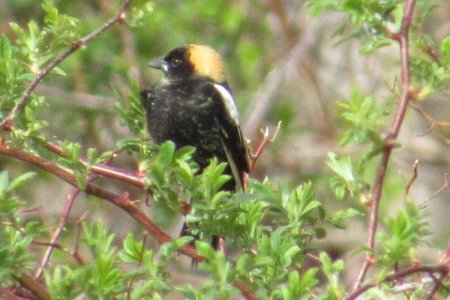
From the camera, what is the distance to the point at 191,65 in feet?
16.7

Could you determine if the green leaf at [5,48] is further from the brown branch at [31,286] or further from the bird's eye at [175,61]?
the bird's eye at [175,61]

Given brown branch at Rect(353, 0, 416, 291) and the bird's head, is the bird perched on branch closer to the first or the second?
the bird's head

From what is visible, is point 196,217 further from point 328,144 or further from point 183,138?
point 328,144

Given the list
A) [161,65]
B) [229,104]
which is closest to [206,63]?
[161,65]

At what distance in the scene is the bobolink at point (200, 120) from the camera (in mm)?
4602

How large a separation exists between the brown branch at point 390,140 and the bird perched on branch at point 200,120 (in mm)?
1675

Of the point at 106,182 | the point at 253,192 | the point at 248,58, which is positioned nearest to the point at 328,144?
the point at 248,58

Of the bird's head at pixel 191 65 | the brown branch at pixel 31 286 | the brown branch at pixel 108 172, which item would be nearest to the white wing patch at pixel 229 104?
the bird's head at pixel 191 65

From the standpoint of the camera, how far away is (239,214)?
2971 mm

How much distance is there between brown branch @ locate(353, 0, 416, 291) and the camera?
8.67ft

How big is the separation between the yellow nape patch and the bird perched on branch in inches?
3.0

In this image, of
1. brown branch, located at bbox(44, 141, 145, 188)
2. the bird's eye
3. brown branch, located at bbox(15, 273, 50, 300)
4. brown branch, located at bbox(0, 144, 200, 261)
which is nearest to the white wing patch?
the bird's eye

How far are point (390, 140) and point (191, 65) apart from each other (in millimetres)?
2532

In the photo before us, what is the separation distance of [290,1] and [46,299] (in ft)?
22.1
